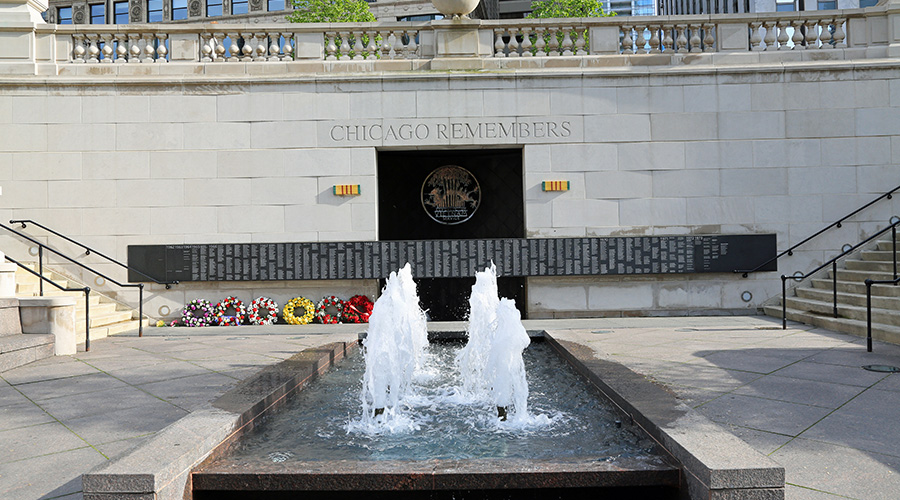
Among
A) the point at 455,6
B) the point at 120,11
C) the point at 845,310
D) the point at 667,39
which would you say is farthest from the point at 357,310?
the point at 120,11

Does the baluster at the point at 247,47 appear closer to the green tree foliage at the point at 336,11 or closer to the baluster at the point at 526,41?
the baluster at the point at 526,41

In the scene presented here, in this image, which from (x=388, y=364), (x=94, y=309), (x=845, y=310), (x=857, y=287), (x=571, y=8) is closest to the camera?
(x=388, y=364)

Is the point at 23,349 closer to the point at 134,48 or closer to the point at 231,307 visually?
the point at 231,307

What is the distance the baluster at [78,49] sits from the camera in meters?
12.5

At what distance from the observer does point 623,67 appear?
1245 centimetres

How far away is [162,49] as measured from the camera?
12578mm

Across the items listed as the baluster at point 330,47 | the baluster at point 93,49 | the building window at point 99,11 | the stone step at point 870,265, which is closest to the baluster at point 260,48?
the baluster at point 330,47

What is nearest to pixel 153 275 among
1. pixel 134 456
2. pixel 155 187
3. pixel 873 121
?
pixel 155 187

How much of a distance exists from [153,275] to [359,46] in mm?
6291

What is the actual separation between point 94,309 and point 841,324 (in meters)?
12.6

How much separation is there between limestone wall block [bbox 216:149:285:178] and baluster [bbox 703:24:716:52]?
8968 millimetres

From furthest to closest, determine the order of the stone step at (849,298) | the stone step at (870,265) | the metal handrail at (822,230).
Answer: the metal handrail at (822,230) < the stone step at (870,265) < the stone step at (849,298)

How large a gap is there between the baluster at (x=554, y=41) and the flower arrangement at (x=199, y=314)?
8702 millimetres

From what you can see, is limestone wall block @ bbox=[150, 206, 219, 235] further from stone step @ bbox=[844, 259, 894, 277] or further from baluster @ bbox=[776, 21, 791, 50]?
stone step @ bbox=[844, 259, 894, 277]
